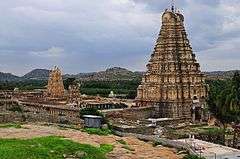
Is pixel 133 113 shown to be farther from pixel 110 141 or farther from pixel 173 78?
pixel 110 141

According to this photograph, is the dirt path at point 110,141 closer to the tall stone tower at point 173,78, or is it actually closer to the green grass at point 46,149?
the green grass at point 46,149

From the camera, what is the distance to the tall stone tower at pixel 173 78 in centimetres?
4706

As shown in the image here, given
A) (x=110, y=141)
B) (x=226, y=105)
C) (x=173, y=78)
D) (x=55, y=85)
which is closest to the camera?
(x=110, y=141)

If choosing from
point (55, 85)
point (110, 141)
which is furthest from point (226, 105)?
point (55, 85)

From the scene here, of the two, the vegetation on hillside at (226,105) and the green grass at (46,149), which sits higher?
the vegetation on hillside at (226,105)

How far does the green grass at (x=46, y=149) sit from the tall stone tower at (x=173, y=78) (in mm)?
27603

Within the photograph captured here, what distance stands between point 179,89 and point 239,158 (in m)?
23.4

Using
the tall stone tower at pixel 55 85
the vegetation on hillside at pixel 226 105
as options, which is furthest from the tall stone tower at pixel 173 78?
the tall stone tower at pixel 55 85

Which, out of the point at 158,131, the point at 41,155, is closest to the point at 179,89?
the point at 158,131

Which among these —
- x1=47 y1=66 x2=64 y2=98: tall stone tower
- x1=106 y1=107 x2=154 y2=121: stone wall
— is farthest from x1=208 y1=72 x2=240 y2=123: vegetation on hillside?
x1=47 y1=66 x2=64 y2=98: tall stone tower

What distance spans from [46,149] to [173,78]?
30.4m

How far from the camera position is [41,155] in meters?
17.0

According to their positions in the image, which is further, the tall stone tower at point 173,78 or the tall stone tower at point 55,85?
the tall stone tower at point 55,85

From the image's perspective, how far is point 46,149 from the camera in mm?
17719
